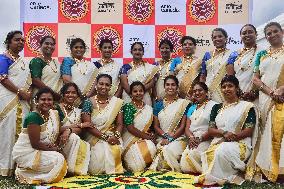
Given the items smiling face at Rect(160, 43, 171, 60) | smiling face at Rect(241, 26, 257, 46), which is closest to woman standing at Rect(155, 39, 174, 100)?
smiling face at Rect(160, 43, 171, 60)

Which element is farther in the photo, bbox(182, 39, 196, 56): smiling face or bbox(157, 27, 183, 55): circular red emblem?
bbox(157, 27, 183, 55): circular red emblem

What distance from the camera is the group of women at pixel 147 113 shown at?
5133 millimetres

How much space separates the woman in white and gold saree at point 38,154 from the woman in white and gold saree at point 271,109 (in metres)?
2.36

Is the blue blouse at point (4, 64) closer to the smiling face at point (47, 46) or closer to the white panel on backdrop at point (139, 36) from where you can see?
the smiling face at point (47, 46)

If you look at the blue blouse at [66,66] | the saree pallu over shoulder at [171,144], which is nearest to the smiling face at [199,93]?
the saree pallu over shoulder at [171,144]

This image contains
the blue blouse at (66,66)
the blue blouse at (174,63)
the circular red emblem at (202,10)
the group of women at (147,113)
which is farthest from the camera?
the circular red emblem at (202,10)

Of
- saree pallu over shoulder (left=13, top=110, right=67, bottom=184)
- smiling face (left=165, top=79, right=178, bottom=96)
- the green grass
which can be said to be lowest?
the green grass

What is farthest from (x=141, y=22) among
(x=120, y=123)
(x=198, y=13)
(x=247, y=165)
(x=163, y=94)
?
(x=247, y=165)

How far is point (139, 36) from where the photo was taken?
748cm

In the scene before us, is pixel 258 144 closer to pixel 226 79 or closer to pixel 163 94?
pixel 226 79

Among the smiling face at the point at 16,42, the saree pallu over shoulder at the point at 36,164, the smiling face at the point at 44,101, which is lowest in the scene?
the saree pallu over shoulder at the point at 36,164

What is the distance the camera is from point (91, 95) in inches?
252

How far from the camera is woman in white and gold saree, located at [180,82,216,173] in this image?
557cm

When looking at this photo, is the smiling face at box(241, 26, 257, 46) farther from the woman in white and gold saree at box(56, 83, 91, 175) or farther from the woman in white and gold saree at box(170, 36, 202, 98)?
the woman in white and gold saree at box(56, 83, 91, 175)
